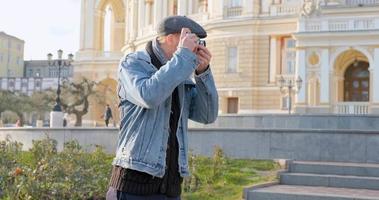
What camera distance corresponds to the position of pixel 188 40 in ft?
11.0

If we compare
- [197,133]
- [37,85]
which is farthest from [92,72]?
[197,133]

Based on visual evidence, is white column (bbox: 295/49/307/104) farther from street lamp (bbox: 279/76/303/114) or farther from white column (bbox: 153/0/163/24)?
white column (bbox: 153/0/163/24)

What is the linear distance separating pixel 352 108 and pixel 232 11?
12884mm

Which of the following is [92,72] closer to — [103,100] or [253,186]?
[103,100]

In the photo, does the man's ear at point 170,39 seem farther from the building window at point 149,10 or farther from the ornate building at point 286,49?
the building window at point 149,10

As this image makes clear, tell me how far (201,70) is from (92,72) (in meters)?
57.9

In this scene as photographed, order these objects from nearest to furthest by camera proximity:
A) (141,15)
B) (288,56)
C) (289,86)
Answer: (289,86) < (288,56) < (141,15)

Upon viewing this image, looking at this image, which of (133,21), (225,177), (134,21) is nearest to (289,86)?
(134,21)

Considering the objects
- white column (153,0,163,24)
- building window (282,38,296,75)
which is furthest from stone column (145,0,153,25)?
building window (282,38,296,75)

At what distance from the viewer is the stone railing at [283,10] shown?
42.0 metres

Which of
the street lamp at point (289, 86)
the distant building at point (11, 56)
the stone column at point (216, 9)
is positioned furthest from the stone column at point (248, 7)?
the distant building at point (11, 56)

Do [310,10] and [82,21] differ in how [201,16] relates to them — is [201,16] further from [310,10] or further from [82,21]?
[82,21]

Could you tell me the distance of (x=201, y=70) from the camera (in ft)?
11.8

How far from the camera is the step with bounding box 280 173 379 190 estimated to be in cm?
1094
